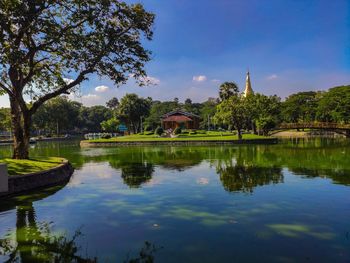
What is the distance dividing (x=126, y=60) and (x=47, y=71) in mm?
7051

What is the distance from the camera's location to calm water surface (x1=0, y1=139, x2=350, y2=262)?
9.49m

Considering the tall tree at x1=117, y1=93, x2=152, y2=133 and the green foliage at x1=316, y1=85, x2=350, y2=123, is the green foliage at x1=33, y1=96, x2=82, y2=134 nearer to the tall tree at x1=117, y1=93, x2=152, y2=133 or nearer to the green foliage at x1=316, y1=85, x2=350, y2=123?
the tall tree at x1=117, y1=93, x2=152, y2=133

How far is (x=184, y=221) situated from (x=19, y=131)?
56.2 ft

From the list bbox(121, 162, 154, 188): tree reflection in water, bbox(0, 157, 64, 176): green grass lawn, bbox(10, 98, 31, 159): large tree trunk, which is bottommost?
bbox(121, 162, 154, 188): tree reflection in water

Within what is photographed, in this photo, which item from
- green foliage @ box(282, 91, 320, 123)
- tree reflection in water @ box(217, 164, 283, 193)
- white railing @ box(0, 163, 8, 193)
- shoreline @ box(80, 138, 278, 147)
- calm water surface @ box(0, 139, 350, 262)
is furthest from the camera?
green foliage @ box(282, 91, 320, 123)

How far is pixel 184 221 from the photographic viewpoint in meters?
12.4

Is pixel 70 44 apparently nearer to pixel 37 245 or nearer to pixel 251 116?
pixel 37 245

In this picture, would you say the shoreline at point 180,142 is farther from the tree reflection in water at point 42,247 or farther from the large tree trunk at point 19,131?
the tree reflection in water at point 42,247

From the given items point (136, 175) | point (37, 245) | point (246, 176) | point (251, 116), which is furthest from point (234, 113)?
point (37, 245)

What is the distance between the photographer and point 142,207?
1465 centimetres

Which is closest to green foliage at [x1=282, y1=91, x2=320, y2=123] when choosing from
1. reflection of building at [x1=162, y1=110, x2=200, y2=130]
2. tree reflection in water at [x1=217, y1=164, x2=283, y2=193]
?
reflection of building at [x1=162, y1=110, x2=200, y2=130]

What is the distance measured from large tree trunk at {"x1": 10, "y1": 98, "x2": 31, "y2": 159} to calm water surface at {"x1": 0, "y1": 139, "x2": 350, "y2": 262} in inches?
227

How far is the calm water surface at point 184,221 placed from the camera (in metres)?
9.49

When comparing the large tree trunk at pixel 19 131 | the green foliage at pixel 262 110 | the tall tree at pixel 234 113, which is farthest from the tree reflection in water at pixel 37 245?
the green foliage at pixel 262 110
